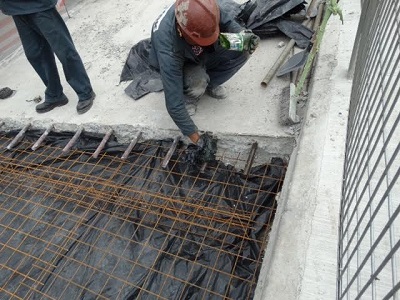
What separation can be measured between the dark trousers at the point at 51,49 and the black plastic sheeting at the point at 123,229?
65cm

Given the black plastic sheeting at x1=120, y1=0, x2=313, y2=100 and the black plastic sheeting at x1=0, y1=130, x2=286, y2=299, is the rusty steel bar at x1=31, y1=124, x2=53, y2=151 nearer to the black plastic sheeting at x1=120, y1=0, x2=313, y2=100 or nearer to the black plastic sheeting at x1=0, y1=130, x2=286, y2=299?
the black plastic sheeting at x1=0, y1=130, x2=286, y2=299

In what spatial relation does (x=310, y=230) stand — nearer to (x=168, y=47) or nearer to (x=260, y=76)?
(x=168, y=47)

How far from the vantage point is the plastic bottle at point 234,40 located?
9.28ft

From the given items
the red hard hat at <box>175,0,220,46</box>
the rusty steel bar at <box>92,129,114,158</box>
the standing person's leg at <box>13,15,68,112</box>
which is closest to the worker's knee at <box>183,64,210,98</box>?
the red hard hat at <box>175,0,220,46</box>

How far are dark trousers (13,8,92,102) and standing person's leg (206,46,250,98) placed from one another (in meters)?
1.35

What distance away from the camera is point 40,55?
355cm

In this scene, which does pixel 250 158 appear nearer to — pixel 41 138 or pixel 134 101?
pixel 134 101

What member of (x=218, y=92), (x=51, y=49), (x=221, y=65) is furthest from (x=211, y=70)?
(x=51, y=49)

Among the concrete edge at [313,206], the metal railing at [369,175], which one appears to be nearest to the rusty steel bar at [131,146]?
the concrete edge at [313,206]

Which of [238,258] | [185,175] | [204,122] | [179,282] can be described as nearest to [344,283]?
[238,258]

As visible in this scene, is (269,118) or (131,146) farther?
(131,146)

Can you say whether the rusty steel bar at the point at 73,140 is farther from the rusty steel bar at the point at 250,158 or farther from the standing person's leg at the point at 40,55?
the rusty steel bar at the point at 250,158

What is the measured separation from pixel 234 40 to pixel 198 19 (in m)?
0.50

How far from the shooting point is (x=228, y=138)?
3.11m
